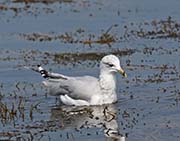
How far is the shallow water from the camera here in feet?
39.9

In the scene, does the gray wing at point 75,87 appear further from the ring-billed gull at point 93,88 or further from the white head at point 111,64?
the white head at point 111,64

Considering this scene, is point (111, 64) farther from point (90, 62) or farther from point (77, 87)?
point (90, 62)

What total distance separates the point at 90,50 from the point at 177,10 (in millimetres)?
6472

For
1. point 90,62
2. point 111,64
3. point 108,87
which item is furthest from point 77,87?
point 90,62

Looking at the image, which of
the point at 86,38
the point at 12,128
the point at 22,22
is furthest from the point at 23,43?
the point at 12,128

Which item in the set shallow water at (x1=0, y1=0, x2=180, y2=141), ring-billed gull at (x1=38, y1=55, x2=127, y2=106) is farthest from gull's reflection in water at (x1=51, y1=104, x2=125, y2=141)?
ring-billed gull at (x1=38, y1=55, x2=127, y2=106)

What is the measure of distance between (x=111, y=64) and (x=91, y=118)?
145 centimetres

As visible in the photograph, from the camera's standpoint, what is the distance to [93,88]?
14.0m

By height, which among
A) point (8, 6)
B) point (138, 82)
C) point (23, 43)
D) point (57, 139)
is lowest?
point (57, 139)

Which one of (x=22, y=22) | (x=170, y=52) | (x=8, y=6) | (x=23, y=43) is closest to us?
(x=170, y=52)

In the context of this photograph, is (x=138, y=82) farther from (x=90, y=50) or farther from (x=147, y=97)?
(x=90, y=50)

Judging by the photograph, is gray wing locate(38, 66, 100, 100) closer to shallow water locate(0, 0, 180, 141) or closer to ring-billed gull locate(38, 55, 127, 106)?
ring-billed gull locate(38, 55, 127, 106)

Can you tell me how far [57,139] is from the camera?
11367mm

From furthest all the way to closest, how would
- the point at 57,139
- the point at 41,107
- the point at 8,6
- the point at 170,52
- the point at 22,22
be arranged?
the point at 8,6
the point at 22,22
the point at 170,52
the point at 41,107
the point at 57,139
